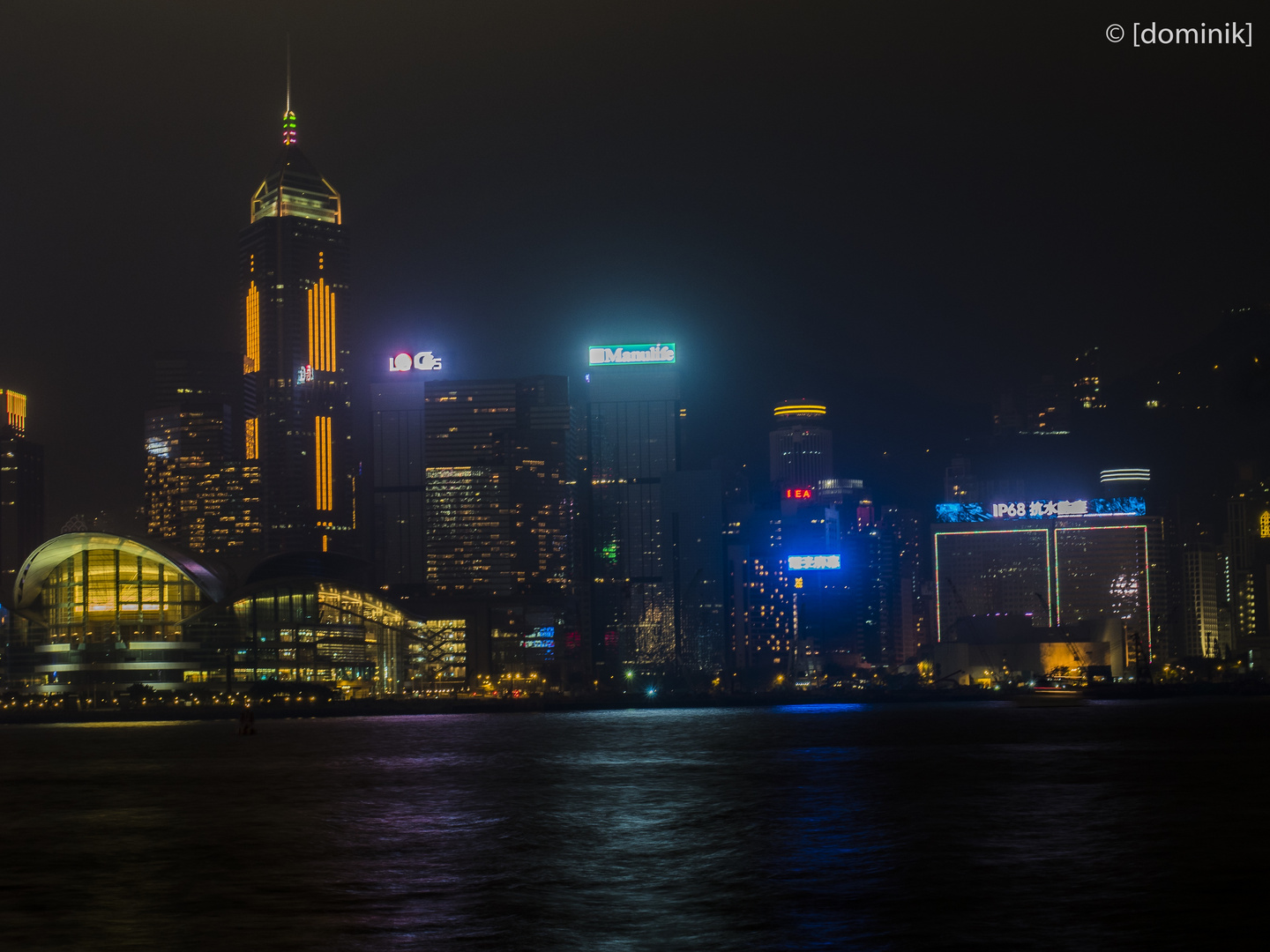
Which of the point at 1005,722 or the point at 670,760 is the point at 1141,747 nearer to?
the point at 670,760

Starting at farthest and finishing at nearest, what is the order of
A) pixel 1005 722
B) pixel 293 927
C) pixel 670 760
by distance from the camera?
pixel 1005 722 < pixel 670 760 < pixel 293 927

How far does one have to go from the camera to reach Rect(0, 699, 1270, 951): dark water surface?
1251 inches

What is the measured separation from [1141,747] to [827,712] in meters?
95.5

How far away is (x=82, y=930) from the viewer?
32.2 metres

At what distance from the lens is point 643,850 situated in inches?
1784

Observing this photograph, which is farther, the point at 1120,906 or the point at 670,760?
the point at 670,760

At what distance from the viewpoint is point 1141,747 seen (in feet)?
332

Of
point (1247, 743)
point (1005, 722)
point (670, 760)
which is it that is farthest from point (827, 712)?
point (670, 760)

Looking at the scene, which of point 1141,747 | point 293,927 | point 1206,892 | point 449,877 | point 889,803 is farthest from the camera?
point 1141,747

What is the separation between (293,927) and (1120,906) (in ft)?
65.0

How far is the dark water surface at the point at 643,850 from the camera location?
31766 mm

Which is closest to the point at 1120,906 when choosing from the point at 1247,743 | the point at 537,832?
the point at 537,832

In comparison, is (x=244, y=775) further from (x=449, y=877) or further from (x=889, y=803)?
(x=449, y=877)

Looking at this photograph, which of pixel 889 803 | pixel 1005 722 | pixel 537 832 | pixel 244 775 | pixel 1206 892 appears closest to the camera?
pixel 1206 892
